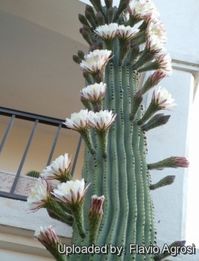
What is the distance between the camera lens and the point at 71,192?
6.14 feet

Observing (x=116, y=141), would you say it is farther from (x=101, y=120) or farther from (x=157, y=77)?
(x=157, y=77)

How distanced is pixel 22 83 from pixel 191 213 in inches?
135

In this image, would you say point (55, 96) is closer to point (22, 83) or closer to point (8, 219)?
point (22, 83)

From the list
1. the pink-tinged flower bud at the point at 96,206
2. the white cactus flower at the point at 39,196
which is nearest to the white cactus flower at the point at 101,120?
the white cactus flower at the point at 39,196

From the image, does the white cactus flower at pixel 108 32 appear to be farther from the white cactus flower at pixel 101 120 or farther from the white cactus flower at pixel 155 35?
the white cactus flower at pixel 101 120

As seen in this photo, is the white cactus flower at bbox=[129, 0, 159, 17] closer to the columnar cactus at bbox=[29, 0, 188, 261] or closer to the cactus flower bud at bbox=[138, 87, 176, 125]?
Result: the columnar cactus at bbox=[29, 0, 188, 261]

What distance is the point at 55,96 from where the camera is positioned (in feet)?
20.9

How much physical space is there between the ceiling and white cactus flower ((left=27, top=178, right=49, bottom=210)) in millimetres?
3198

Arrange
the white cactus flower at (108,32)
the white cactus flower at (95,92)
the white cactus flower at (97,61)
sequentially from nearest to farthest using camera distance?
the white cactus flower at (95,92)
the white cactus flower at (97,61)
the white cactus flower at (108,32)

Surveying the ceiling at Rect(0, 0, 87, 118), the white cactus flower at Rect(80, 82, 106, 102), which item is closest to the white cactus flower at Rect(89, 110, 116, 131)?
the white cactus flower at Rect(80, 82, 106, 102)

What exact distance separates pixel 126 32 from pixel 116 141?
686mm

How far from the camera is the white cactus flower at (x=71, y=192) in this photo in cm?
187

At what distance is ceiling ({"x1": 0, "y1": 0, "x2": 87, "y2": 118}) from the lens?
519 cm

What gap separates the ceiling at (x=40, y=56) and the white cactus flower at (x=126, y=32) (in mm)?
2186
